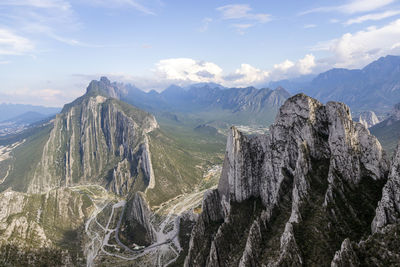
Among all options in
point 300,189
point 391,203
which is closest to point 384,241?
point 391,203

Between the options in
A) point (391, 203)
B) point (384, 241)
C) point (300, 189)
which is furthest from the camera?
point (300, 189)

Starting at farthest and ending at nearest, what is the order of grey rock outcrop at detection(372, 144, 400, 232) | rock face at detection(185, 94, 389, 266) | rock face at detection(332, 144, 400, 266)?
rock face at detection(185, 94, 389, 266)
grey rock outcrop at detection(372, 144, 400, 232)
rock face at detection(332, 144, 400, 266)

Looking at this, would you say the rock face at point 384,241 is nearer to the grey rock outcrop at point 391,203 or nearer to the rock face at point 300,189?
the grey rock outcrop at point 391,203

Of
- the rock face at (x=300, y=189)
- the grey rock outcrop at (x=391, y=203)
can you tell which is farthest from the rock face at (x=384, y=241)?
the rock face at (x=300, y=189)

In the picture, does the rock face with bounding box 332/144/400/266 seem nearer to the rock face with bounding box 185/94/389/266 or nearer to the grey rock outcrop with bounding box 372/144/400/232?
the grey rock outcrop with bounding box 372/144/400/232

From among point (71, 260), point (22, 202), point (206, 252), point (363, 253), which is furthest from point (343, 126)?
point (22, 202)

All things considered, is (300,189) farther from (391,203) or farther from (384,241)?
(384,241)

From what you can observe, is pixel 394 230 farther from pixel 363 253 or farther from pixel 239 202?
pixel 239 202

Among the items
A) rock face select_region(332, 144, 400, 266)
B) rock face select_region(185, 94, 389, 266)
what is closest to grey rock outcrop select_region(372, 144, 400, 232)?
rock face select_region(332, 144, 400, 266)

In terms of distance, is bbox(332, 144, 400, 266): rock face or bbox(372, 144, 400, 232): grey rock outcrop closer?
bbox(332, 144, 400, 266): rock face
